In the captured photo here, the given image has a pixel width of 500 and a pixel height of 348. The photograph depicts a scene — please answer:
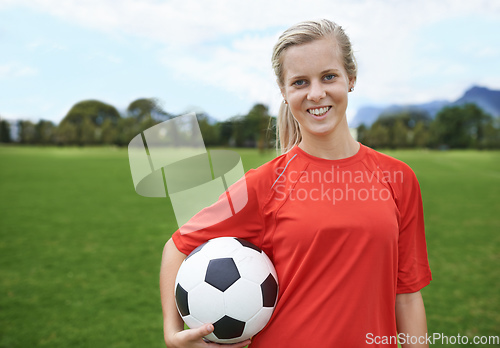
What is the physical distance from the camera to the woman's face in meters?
1.45

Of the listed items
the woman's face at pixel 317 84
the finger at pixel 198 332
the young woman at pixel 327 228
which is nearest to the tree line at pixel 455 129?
the young woman at pixel 327 228

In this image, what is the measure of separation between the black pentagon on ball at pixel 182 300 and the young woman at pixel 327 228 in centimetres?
8

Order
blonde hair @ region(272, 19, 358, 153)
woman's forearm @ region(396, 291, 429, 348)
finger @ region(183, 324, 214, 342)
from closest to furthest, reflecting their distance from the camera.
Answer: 1. finger @ region(183, 324, 214, 342)
2. blonde hair @ region(272, 19, 358, 153)
3. woman's forearm @ region(396, 291, 429, 348)

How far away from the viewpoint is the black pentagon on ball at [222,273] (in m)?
1.45

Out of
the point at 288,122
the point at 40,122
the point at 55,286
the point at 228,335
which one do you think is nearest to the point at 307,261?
the point at 228,335

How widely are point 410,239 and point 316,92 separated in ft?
2.29

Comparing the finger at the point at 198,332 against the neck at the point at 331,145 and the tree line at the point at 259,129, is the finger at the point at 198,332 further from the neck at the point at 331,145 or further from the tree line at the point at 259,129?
the tree line at the point at 259,129

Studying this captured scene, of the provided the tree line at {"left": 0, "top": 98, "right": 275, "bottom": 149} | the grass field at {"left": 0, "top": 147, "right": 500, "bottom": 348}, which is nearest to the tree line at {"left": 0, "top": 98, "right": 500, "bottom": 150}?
the tree line at {"left": 0, "top": 98, "right": 275, "bottom": 149}

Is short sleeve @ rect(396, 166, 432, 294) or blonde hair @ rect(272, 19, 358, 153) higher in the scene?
blonde hair @ rect(272, 19, 358, 153)

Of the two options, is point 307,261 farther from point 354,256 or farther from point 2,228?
point 2,228

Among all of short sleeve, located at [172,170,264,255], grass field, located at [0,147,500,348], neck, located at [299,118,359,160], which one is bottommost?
grass field, located at [0,147,500,348]

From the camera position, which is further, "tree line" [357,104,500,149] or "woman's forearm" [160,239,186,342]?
"tree line" [357,104,500,149]

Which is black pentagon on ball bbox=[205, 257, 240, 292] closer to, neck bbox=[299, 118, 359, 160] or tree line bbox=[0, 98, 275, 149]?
neck bbox=[299, 118, 359, 160]

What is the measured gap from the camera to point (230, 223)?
1.52 metres
